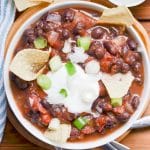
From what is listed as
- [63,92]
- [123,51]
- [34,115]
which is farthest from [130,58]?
[34,115]

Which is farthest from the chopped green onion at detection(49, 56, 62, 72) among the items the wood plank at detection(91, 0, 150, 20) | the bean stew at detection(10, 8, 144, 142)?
the wood plank at detection(91, 0, 150, 20)

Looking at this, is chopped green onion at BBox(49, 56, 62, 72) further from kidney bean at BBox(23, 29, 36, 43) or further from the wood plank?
the wood plank

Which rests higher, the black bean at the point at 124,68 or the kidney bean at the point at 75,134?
the black bean at the point at 124,68

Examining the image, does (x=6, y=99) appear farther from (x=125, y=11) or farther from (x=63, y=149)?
(x=125, y=11)

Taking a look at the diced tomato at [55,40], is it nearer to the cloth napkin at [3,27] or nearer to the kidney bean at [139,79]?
the cloth napkin at [3,27]

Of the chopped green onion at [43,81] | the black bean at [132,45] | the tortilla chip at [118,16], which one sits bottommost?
the chopped green onion at [43,81]

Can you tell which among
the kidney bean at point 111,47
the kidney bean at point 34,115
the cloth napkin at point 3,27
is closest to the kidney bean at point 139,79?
the kidney bean at point 111,47
